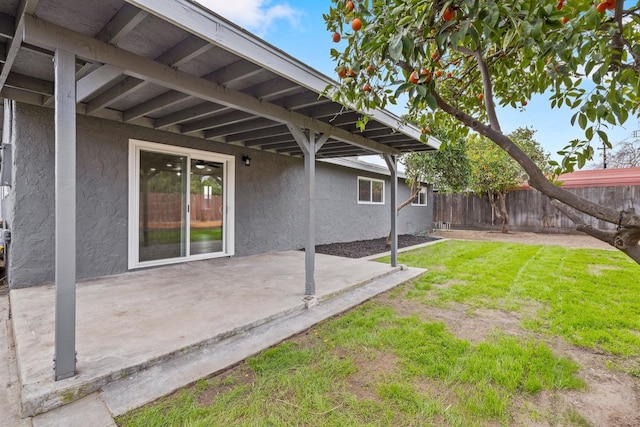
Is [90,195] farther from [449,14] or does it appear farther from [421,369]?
[449,14]

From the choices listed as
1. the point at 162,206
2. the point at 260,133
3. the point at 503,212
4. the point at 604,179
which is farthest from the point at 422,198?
the point at 162,206

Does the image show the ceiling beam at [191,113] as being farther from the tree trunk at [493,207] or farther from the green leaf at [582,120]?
the tree trunk at [493,207]

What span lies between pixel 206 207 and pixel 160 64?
3.49 metres

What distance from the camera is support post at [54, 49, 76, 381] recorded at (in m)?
2.01

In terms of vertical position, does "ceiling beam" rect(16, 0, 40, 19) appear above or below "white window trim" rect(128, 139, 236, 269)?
above

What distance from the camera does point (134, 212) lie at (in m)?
4.79

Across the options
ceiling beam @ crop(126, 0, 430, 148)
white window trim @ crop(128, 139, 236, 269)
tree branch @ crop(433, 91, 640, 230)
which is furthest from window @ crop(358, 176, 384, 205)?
tree branch @ crop(433, 91, 640, 230)

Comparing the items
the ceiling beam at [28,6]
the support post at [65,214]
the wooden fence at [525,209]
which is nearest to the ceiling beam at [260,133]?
the support post at [65,214]

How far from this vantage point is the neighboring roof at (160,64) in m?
2.03

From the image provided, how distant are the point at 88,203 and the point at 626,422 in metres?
6.00

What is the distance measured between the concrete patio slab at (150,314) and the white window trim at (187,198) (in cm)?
25

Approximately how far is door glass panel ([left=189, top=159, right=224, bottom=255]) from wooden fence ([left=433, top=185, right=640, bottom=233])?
33.6ft

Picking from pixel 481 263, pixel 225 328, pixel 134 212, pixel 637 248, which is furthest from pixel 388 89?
pixel 481 263

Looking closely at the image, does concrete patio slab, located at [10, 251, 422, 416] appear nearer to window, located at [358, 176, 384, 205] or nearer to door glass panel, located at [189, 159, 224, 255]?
door glass panel, located at [189, 159, 224, 255]
